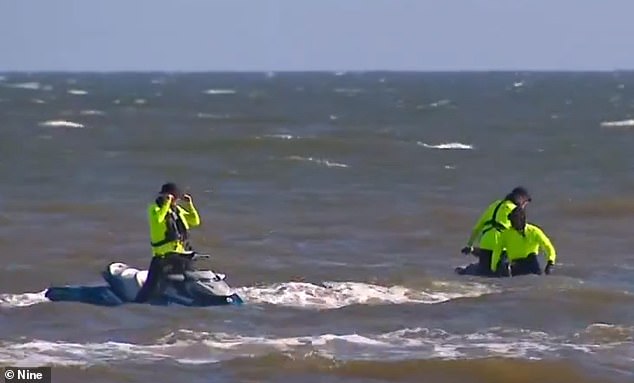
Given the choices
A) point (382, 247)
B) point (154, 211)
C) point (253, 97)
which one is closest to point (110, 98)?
point (253, 97)

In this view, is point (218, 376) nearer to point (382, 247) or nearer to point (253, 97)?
point (382, 247)

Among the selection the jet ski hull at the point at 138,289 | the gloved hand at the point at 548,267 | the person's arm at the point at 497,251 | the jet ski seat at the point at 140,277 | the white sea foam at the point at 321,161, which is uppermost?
the white sea foam at the point at 321,161

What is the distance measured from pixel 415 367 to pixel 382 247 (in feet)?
27.2

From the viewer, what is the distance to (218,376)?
469 inches

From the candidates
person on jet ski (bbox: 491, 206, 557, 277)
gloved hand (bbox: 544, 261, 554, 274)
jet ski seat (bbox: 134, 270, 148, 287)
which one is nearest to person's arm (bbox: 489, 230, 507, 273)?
person on jet ski (bbox: 491, 206, 557, 277)

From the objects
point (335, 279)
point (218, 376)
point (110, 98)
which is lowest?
point (218, 376)

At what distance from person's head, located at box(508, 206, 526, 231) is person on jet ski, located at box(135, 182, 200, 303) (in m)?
3.61

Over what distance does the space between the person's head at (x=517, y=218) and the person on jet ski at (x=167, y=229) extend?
11.8ft

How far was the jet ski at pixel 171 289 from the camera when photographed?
14891mm

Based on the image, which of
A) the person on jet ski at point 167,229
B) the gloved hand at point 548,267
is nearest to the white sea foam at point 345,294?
the gloved hand at point 548,267

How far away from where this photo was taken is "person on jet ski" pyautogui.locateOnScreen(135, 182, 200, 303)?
47.1 feet

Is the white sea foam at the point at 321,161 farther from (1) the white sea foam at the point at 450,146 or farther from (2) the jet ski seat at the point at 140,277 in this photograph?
(2) the jet ski seat at the point at 140,277

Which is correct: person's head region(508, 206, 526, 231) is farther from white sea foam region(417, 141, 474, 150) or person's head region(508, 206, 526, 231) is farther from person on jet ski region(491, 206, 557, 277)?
white sea foam region(417, 141, 474, 150)

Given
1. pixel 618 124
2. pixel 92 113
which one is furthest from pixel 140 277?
pixel 92 113
